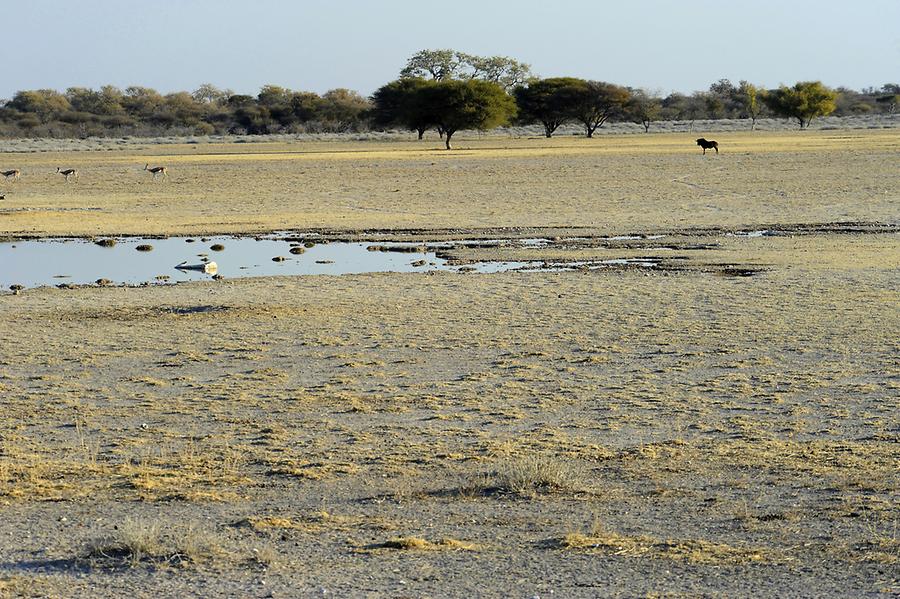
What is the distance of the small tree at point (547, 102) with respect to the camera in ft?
316

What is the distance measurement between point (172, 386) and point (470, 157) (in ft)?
158

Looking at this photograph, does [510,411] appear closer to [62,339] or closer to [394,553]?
[394,553]

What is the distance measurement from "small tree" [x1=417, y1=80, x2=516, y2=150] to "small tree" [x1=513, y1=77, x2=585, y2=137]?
1086 centimetres

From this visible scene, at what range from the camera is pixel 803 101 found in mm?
119438

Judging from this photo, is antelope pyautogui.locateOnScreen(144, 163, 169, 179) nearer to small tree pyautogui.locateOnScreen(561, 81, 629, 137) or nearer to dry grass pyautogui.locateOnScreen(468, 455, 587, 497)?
dry grass pyautogui.locateOnScreen(468, 455, 587, 497)

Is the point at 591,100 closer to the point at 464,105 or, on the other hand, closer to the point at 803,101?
the point at 464,105

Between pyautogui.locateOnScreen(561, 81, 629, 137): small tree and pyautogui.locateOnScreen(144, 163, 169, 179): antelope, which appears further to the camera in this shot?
pyautogui.locateOnScreen(561, 81, 629, 137): small tree

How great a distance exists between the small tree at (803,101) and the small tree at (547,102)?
27.3 m

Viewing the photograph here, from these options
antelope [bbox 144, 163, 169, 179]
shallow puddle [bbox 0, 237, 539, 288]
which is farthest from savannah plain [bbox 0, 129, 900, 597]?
antelope [bbox 144, 163, 169, 179]

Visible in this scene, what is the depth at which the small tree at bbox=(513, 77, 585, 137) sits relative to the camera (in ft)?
316

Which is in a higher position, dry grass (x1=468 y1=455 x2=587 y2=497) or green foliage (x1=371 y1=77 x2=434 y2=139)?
green foliage (x1=371 y1=77 x2=434 y2=139)

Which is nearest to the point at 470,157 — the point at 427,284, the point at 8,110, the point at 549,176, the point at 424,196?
the point at 549,176

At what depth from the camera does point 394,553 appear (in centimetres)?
660

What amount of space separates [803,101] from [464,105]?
48.8 m
